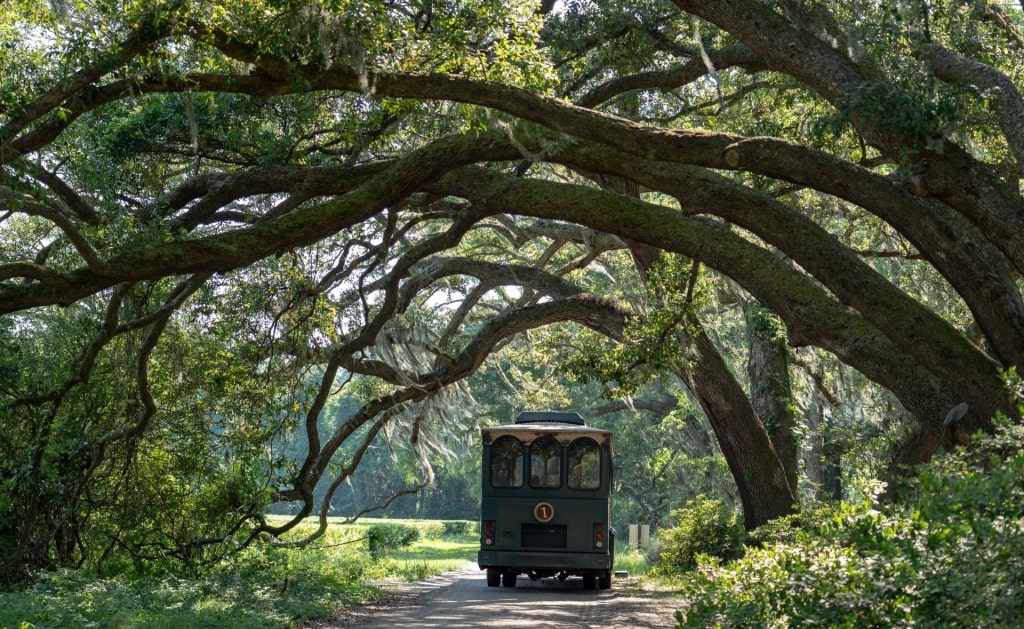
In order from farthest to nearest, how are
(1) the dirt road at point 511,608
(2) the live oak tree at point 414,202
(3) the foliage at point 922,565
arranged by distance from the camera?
(1) the dirt road at point 511,608
(2) the live oak tree at point 414,202
(3) the foliage at point 922,565

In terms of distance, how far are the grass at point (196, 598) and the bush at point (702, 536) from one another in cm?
606

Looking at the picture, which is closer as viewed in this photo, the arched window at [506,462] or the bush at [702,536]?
the arched window at [506,462]

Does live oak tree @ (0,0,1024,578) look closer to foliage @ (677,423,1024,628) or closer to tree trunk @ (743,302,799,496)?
tree trunk @ (743,302,799,496)

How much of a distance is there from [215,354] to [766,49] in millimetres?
7243

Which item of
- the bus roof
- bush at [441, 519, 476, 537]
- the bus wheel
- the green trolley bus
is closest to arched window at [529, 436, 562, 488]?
the green trolley bus

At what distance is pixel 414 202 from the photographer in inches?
504

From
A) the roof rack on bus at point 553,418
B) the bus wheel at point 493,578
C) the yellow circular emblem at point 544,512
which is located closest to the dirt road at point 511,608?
the bus wheel at point 493,578

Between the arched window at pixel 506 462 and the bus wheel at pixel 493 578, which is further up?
the arched window at pixel 506 462

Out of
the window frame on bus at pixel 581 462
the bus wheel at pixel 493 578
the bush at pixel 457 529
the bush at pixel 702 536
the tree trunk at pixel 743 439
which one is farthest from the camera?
the bush at pixel 457 529

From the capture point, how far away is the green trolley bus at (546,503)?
1691 cm

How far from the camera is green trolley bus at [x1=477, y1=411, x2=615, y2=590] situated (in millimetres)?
16906

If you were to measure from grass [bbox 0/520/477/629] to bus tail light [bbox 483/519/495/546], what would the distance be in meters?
2.14

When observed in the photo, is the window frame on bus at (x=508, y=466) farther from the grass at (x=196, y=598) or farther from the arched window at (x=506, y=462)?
the grass at (x=196, y=598)

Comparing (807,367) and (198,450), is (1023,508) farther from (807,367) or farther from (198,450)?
(807,367)
